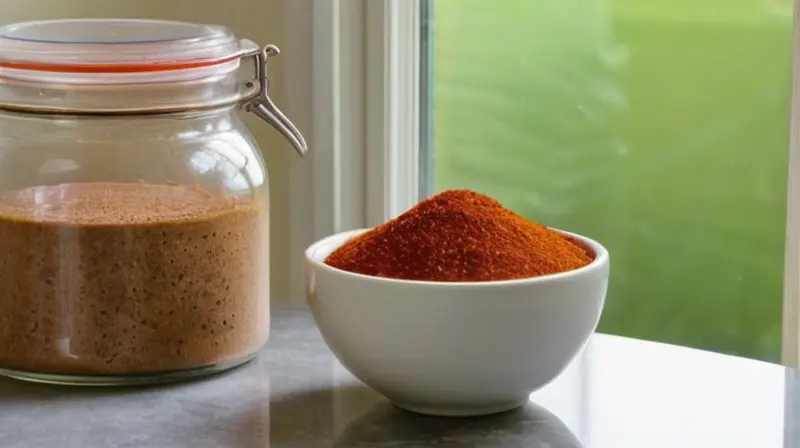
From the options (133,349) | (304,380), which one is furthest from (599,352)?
(133,349)

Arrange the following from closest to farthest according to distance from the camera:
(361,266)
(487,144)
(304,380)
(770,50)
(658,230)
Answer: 1. (361,266)
2. (304,380)
3. (770,50)
4. (658,230)
5. (487,144)

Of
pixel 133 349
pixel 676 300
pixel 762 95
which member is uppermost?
pixel 762 95

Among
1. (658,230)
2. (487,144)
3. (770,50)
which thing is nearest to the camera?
(770,50)

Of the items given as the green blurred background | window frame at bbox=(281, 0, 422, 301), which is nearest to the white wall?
window frame at bbox=(281, 0, 422, 301)

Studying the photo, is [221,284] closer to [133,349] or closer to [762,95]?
[133,349]

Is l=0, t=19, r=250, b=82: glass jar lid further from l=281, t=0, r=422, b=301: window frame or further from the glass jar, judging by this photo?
l=281, t=0, r=422, b=301: window frame

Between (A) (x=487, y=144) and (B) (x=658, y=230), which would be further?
(A) (x=487, y=144)

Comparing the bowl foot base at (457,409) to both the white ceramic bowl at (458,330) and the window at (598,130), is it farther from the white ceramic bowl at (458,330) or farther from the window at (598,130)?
the window at (598,130)
